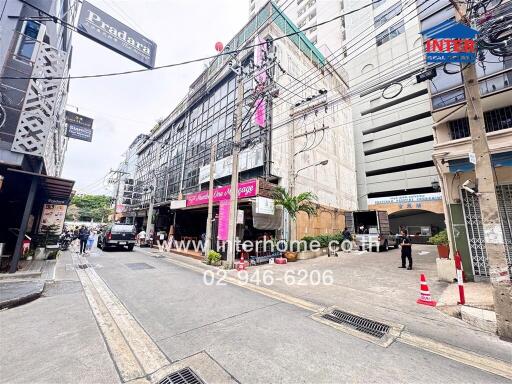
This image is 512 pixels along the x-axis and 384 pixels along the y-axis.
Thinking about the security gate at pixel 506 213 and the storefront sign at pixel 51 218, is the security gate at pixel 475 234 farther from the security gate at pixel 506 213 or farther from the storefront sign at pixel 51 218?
the storefront sign at pixel 51 218

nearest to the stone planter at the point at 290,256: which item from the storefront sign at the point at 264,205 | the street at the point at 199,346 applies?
the storefront sign at the point at 264,205

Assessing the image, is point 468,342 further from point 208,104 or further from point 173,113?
point 173,113

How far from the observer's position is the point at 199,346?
3.33 meters

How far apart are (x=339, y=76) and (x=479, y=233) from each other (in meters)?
24.4

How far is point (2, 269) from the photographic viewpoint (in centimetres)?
820

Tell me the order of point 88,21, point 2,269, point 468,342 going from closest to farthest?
1. point 468,342
2. point 88,21
3. point 2,269

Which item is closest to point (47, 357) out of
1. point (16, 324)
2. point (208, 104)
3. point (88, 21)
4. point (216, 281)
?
point (16, 324)

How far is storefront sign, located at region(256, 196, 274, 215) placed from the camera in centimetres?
1236

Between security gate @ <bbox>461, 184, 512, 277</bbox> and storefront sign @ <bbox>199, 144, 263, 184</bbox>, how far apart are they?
11203mm

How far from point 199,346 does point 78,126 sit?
69.8 feet

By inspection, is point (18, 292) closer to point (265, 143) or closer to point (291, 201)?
point (291, 201)

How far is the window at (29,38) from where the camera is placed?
882 cm

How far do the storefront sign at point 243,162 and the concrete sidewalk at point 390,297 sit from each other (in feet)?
28.1

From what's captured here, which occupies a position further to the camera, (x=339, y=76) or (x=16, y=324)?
(x=339, y=76)
